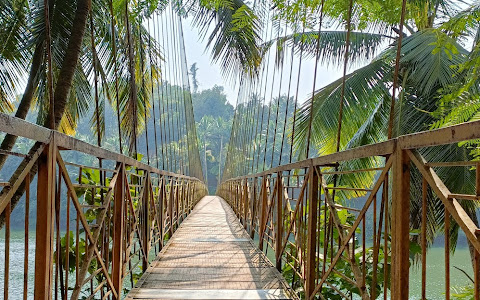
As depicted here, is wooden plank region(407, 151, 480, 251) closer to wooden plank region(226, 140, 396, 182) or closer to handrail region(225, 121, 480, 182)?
handrail region(225, 121, 480, 182)

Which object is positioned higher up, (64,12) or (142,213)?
(64,12)

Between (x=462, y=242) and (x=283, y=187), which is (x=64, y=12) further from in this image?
(x=462, y=242)

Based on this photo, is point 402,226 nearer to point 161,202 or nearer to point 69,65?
point 69,65

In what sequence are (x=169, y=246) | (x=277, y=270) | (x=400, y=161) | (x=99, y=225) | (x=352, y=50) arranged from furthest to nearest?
(x=352, y=50) < (x=169, y=246) < (x=277, y=270) < (x=99, y=225) < (x=400, y=161)

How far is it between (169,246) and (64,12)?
2.79 metres

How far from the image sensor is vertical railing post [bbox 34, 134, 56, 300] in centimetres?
141

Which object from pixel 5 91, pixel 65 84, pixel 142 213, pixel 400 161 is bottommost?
pixel 142 213

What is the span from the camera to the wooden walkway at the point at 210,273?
8.55ft

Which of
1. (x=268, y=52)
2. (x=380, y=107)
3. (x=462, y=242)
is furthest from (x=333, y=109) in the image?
(x=462, y=242)

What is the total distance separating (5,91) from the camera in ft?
17.2

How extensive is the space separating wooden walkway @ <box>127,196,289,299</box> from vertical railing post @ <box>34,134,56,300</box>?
112 cm

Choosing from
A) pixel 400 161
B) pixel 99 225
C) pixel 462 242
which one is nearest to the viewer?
pixel 400 161

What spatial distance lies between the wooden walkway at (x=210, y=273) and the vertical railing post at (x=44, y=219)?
44.1 inches

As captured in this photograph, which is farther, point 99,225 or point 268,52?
point 268,52
